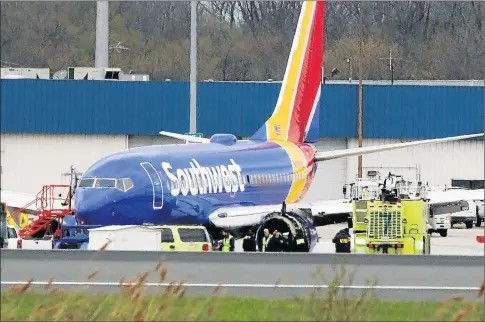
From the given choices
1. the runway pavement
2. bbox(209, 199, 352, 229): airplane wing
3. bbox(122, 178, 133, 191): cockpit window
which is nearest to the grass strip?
the runway pavement

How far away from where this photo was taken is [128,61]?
72.5 metres

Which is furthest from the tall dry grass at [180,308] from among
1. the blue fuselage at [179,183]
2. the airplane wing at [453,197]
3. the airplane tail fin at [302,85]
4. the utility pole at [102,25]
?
the utility pole at [102,25]

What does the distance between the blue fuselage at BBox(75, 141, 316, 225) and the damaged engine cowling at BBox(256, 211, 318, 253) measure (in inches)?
92.7

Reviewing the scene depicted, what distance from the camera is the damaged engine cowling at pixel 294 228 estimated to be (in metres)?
37.4

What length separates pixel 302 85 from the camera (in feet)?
171

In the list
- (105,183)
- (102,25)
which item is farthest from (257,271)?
(102,25)

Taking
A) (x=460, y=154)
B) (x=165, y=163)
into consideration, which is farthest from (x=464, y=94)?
(x=165, y=163)

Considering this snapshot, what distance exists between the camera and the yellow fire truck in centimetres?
3644

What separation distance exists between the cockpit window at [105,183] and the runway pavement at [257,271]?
10.6 m

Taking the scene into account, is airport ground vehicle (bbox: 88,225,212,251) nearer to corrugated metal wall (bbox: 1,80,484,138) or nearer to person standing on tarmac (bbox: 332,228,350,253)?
person standing on tarmac (bbox: 332,228,350,253)

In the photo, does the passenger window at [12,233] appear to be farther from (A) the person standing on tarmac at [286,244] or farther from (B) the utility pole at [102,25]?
(B) the utility pole at [102,25]

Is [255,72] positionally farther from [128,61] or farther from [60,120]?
[60,120]

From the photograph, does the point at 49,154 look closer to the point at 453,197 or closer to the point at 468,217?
the point at 468,217

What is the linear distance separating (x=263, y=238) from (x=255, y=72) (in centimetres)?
4009
